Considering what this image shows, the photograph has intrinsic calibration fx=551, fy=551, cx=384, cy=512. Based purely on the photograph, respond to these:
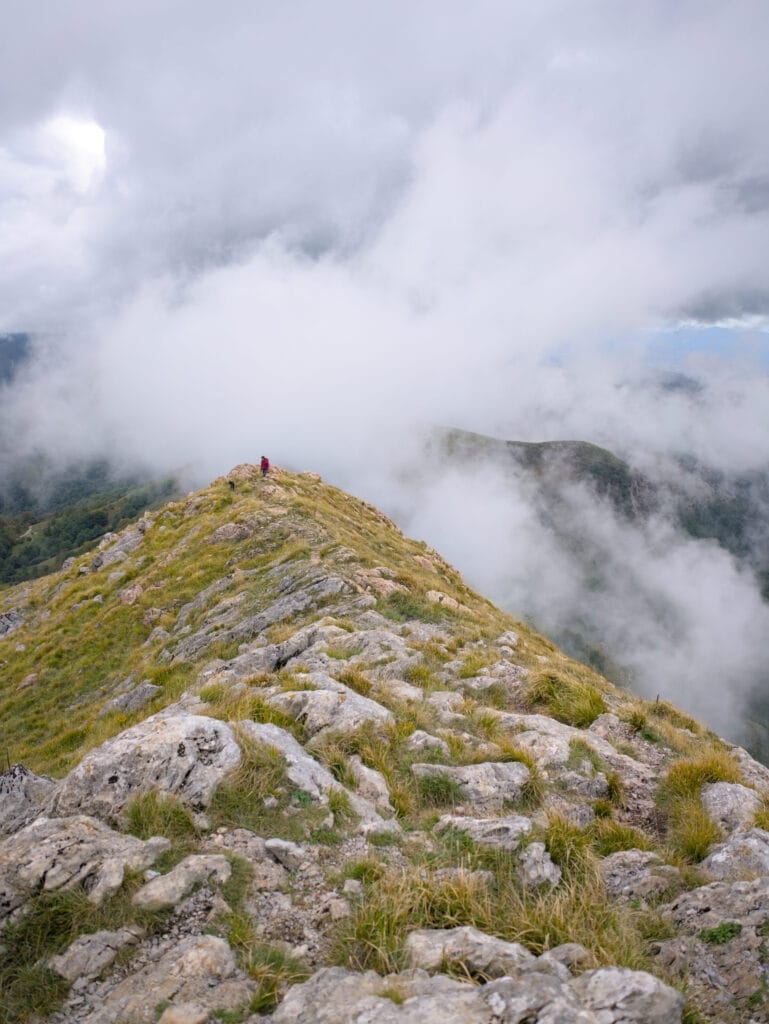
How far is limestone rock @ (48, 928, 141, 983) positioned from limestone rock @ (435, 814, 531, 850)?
4.94 m

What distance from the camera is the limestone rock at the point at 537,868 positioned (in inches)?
322

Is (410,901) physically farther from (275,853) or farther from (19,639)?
(19,639)

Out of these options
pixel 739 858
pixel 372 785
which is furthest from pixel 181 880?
pixel 739 858

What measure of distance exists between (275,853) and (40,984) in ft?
10.2

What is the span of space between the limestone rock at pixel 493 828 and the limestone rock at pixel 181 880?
3.69m

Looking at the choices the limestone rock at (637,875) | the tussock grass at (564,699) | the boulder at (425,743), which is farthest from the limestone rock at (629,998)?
the tussock grass at (564,699)

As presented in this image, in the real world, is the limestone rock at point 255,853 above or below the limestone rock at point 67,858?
above

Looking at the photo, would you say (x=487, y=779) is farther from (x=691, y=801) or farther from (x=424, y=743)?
(x=691, y=801)

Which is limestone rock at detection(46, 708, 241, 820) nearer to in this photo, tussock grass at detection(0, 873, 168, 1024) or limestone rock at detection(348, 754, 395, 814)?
tussock grass at detection(0, 873, 168, 1024)

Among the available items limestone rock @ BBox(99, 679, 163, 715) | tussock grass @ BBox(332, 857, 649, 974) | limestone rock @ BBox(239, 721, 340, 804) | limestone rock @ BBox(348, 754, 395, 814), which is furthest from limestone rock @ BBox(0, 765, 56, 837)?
limestone rock @ BBox(99, 679, 163, 715)

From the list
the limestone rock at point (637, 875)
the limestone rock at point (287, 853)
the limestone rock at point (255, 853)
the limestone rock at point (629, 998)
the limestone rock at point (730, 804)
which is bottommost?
the limestone rock at point (255, 853)

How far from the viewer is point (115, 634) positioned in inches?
1203

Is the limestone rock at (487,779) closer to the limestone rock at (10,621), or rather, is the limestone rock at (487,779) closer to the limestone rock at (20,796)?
the limestone rock at (20,796)

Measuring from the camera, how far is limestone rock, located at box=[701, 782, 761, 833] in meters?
10.3
